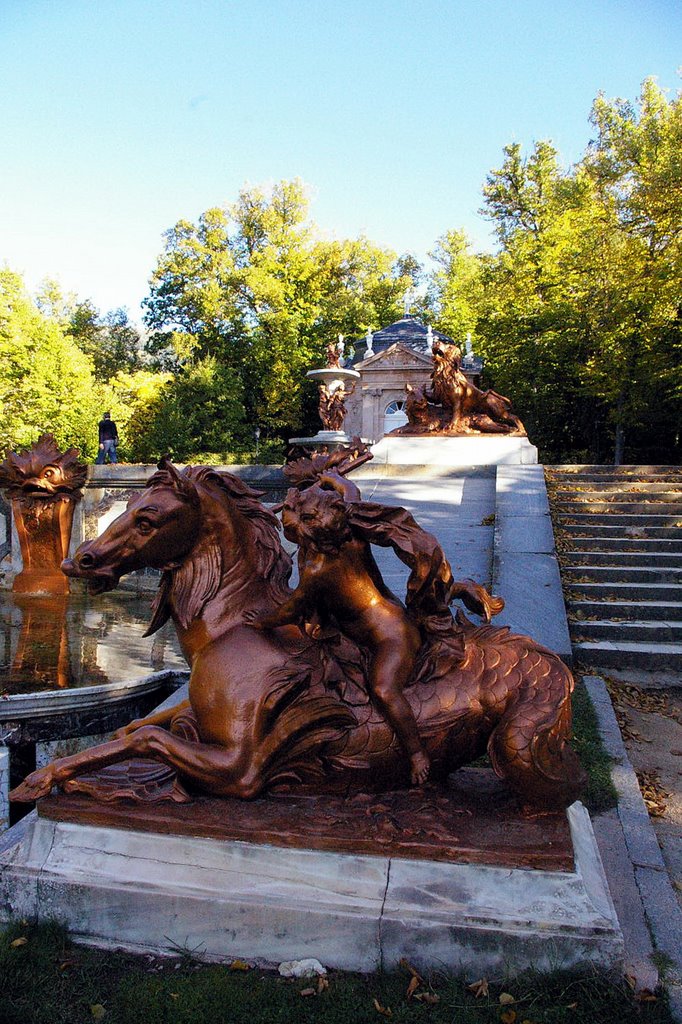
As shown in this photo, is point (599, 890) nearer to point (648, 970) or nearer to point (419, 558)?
point (648, 970)

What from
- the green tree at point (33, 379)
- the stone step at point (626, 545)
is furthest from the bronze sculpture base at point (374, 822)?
the green tree at point (33, 379)

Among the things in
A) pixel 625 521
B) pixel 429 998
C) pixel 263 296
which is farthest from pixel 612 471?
pixel 263 296

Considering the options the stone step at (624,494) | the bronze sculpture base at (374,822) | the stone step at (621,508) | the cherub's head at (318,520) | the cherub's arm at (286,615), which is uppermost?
the cherub's head at (318,520)

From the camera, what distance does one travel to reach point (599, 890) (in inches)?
101

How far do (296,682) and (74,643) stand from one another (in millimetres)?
4086

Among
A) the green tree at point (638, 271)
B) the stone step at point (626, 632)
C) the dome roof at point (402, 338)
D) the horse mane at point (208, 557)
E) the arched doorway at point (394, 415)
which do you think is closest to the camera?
the horse mane at point (208, 557)

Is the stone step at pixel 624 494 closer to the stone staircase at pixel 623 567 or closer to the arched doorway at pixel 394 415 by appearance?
the stone staircase at pixel 623 567

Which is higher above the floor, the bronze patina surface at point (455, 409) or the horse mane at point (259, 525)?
the bronze patina surface at point (455, 409)

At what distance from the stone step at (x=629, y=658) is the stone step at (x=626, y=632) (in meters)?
0.31

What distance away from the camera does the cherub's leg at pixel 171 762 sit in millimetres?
2758

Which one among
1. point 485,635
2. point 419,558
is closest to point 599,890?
point 485,635

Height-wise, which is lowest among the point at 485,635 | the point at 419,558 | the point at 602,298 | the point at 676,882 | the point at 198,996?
the point at 676,882

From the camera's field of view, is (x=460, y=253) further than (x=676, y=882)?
Yes

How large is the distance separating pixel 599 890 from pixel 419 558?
128 centimetres
